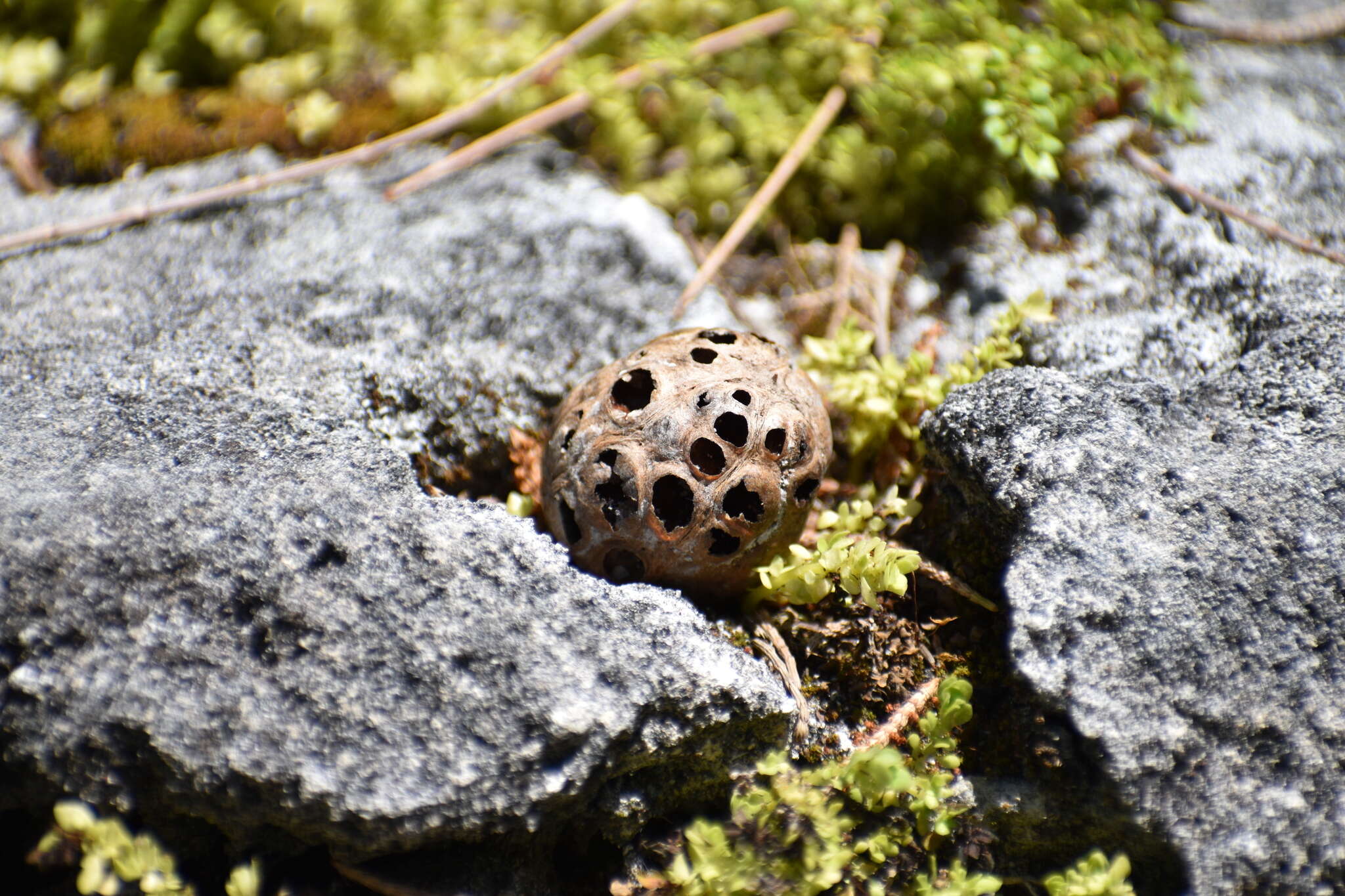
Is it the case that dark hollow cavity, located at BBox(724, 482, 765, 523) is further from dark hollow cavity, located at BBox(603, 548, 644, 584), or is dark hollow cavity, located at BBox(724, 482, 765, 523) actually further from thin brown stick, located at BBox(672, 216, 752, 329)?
thin brown stick, located at BBox(672, 216, 752, 329)

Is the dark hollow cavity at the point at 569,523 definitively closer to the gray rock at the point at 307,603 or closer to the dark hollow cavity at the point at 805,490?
the gray rock at the point at 307,603

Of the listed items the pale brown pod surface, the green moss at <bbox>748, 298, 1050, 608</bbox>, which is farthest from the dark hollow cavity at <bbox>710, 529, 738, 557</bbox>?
the green moss at <bbox>748, 298, 1050, 608</bbox>

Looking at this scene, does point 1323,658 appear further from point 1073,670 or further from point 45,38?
point 45,38

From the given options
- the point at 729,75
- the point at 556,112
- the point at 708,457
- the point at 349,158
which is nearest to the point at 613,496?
the point at 708,457

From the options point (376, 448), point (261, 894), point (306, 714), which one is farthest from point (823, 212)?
point (261, 894)

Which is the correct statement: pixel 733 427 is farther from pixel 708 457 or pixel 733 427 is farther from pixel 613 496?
pixel 613 496
